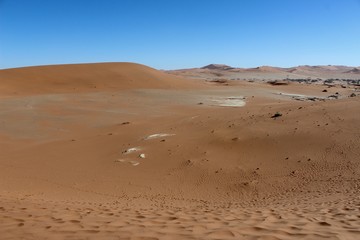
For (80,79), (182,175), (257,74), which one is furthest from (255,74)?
(182,175)

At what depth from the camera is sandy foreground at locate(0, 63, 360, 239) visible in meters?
4.89

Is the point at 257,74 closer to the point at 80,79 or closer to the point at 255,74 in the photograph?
the point at 255,74

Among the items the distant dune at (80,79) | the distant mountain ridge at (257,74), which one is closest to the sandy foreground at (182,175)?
the distant dune at (80,79)

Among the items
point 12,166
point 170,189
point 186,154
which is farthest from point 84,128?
point 170,189

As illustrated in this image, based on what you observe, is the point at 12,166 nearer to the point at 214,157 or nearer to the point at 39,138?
the point at 39,138

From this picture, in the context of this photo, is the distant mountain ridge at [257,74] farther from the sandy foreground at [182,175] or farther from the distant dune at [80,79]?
the sandy foreground at [182,175]

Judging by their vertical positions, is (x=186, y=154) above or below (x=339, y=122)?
below

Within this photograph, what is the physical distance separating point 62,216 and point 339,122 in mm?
8610

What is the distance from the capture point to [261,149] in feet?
32.2

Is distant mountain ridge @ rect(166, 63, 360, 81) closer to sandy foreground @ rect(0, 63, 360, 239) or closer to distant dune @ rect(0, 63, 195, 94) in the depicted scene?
distant dune @ rect(0, 63, 195, 94)

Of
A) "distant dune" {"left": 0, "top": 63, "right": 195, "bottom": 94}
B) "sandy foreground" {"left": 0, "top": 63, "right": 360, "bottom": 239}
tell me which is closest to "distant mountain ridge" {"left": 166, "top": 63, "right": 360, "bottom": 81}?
"distant dune" {"left": 0, "top": 63, "right": 195, "bottom": 94}

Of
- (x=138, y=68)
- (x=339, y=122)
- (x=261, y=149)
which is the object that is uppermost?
(x=138, y=68)

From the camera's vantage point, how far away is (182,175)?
345 inches

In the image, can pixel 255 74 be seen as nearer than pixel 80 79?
No
